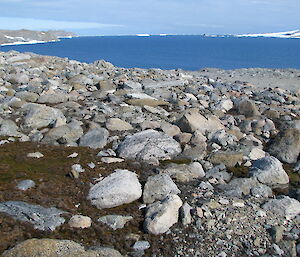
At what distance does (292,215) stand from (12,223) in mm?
6335

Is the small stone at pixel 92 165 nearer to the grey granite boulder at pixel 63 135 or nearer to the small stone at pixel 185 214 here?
the grey granite boulder at pixel 63 135

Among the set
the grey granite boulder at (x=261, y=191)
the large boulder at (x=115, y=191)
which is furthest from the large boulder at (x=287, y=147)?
the large boulder at (x=115, y=191)

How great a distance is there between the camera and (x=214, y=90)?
24750 millimetres

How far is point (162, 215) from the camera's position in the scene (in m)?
8.73

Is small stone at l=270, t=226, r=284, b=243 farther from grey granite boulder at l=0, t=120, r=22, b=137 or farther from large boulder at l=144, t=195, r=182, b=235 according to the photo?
grey granite boulder at l=0, t=120, r=22, b=137

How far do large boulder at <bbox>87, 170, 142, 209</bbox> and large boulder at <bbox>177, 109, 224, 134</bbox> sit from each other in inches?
204

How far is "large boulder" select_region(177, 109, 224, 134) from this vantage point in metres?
14.9

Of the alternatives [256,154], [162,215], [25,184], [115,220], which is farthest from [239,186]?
[25,184]

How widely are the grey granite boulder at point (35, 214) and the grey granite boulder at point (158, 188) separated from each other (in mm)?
2173

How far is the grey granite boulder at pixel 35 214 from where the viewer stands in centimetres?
824

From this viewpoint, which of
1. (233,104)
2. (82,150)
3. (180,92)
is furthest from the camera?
(180,92)

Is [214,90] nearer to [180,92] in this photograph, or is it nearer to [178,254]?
[180,92]

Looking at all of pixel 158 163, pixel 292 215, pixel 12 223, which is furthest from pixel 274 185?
pixel 12 223

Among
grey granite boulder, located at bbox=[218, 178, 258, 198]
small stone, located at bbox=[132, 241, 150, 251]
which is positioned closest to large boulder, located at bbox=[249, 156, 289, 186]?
grey granite boulder, located at bbox=[218, 178, 258, 198]
